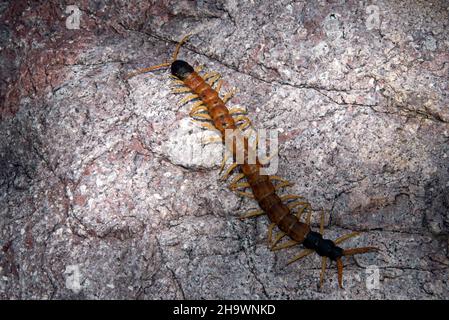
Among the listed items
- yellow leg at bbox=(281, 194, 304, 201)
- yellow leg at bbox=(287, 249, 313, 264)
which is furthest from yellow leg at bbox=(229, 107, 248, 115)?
yellow leg at bbox=(287, 249, 313, 264)

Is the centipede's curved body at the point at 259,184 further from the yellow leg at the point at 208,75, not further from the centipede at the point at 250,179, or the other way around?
the yellow leg at the point at 208,75

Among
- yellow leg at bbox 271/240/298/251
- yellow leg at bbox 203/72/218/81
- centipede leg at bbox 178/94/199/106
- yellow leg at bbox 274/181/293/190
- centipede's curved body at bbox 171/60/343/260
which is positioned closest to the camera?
centipede's curved body at bbox 171/60/343/260

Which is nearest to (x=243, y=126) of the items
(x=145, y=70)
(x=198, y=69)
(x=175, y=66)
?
(x=198, y=69)

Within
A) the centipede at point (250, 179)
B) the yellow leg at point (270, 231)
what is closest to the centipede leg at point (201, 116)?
the centipede at point (250, 179)

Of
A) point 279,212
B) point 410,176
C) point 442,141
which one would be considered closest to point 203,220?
point 279,212

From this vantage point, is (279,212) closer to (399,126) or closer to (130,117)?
(399,126)

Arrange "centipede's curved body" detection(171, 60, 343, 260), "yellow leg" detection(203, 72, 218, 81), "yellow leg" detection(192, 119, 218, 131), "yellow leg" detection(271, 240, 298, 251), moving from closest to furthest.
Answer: "centipede's curved body" detection(171, 60, 343, 260) < "yellow leg" detection(271, 240, 298, 251) < "yellow leg" detection(192, 119, 218, 131) < "yellow leg" detection(203, 72, 218, 81)

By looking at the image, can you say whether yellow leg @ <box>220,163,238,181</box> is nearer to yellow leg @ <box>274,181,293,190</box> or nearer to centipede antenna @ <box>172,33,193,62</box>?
yellow leg @ <box>274,181,293,190</box>
